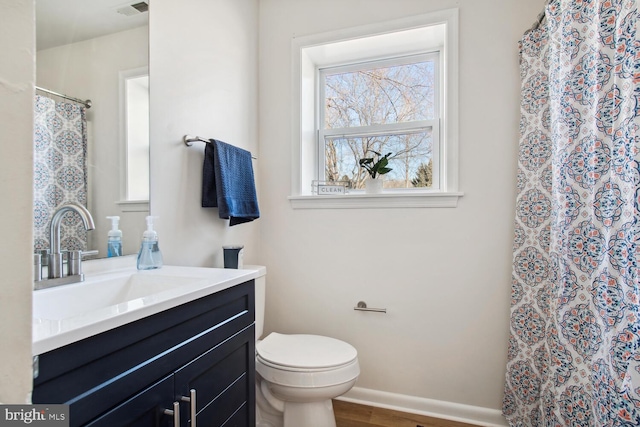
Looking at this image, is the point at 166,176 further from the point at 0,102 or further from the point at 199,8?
the point at 0,102

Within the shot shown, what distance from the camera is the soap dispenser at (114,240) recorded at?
3.69 feet

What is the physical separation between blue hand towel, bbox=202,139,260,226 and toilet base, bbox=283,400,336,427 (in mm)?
907

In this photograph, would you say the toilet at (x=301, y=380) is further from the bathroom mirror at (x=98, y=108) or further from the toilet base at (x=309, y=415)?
the bathroom mirror at (x=98, y=108)

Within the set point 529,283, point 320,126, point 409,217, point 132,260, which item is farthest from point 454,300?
point 132,260

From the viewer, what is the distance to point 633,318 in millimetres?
771

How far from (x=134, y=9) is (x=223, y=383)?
135 cm

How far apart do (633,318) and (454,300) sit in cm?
93

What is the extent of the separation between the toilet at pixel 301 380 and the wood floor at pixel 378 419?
24cm

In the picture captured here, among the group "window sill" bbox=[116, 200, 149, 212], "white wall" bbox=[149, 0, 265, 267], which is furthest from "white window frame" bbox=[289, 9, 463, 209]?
"window sill" bbox=[116, 200, 149, 212]

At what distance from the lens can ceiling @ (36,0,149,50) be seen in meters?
0.95

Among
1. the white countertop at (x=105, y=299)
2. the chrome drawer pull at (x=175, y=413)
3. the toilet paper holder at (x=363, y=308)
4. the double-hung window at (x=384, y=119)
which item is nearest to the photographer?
the white countertop at (x=105, y=299)

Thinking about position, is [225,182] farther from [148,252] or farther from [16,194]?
[16,194]

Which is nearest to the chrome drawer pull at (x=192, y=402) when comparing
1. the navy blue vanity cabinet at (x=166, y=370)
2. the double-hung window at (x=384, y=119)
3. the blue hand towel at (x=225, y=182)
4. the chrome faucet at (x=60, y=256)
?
the navy blue vanity cabinet at (x=166, y=370)

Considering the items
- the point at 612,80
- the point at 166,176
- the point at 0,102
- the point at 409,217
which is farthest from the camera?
the point at 409,217
